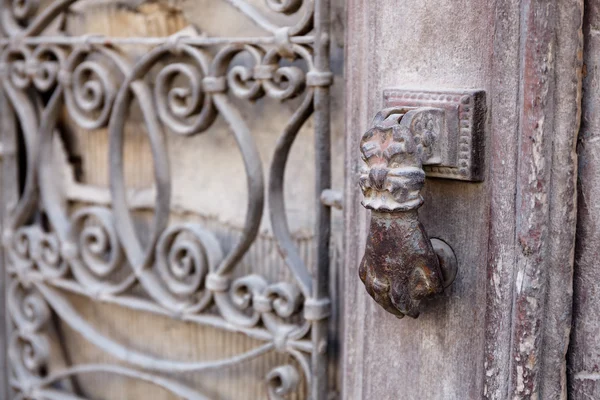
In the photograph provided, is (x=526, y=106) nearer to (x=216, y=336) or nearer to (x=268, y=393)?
(x=268, y=393)

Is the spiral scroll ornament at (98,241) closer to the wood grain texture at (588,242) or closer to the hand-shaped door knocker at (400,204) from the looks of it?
the hand-shaped door knocker at (400,204)

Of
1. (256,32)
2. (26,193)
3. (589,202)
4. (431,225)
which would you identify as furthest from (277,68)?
(26,193)

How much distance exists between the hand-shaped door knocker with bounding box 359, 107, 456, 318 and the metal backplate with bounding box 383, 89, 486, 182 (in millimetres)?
13

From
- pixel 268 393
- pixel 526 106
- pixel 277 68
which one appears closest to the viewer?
pixel 526 106

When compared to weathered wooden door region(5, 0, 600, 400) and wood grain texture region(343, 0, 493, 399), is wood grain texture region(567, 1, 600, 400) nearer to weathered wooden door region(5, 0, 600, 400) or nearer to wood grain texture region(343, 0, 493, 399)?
weathered wooden door region(5, 0, 600, 400)

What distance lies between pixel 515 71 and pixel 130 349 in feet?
3.40

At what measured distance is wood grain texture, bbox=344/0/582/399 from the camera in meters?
0.78

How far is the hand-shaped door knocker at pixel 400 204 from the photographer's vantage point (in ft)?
2.63

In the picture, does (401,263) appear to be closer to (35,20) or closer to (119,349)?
(119,349)

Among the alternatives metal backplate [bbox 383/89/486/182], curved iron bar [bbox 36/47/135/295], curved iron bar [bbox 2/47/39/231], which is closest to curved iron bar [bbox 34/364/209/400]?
curved iron bar [bbox 36/47/135/295]

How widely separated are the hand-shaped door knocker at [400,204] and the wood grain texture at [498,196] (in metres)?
0.06

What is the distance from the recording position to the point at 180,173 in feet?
4.66

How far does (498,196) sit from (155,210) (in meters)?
0.70

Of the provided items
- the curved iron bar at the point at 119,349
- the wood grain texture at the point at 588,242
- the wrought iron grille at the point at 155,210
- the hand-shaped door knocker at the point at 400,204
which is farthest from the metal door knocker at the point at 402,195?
the curved iron bar at the point at 119,349
